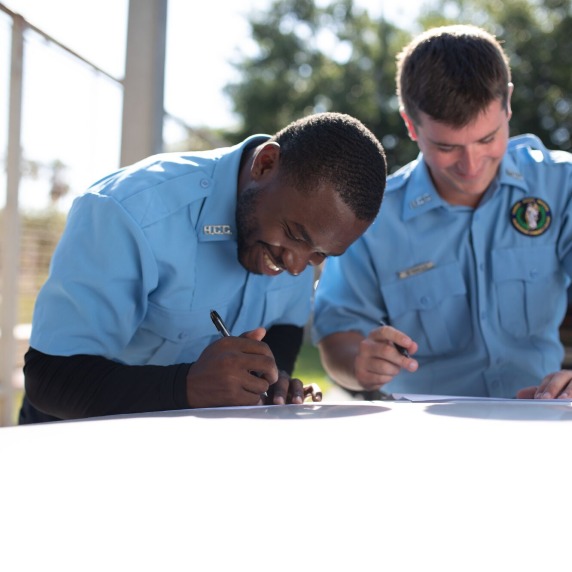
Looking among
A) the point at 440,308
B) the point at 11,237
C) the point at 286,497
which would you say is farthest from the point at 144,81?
the point at 286,497

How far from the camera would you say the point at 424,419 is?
3.17 feet

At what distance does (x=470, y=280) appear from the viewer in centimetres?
218

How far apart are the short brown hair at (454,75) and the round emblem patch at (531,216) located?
0.32 meters

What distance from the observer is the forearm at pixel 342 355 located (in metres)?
2.03

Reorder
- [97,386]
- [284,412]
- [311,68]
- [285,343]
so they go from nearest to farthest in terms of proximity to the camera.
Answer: [284,412] → [97,386] → [285,343] → [311,68]

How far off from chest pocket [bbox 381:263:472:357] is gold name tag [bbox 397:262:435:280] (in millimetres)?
11

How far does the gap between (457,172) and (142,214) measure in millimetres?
853

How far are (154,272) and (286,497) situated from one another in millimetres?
965

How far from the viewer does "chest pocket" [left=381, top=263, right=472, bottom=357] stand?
2.17 meters

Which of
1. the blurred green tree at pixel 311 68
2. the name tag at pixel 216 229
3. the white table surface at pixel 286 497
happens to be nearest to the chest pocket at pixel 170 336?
the name tag at pixel 216 229

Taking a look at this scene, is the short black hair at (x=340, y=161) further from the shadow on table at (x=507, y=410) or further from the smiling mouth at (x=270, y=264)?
the shadow on table at (x=507, y=410)

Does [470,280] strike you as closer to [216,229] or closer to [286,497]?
[216,229]

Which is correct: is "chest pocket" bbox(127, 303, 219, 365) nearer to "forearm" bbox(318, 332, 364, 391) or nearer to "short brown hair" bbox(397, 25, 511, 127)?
"forearm" bbox(318, 332, 364, 391)

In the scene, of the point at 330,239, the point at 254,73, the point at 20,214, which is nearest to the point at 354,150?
the point at 330,239
